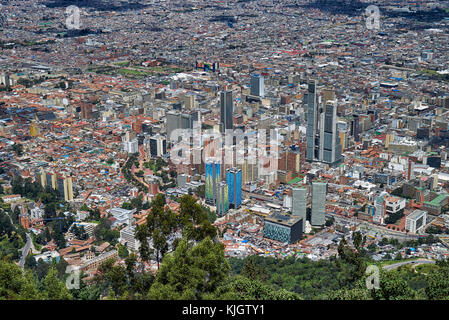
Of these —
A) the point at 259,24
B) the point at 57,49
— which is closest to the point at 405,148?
the point at 57,49

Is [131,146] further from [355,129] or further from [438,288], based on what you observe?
[438,288]

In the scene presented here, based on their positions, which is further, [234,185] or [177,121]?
[177,121]

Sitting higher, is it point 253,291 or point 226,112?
point 253,291

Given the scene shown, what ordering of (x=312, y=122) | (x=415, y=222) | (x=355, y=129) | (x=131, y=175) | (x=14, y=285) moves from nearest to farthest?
(x=14, y=285)
(x=415, y=222)
(x=131, y=175)
(x=312, y=122)
(x=355, y=129)

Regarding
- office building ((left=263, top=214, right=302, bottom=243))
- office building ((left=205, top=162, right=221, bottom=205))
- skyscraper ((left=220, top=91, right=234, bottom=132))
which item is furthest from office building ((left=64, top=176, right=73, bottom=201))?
skyscraper ((left=220, top=91, right=234, bottom=132))

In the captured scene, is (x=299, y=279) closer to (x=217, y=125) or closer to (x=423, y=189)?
(x=423, y=189)

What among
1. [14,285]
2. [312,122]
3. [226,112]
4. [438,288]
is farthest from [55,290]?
[226,112]

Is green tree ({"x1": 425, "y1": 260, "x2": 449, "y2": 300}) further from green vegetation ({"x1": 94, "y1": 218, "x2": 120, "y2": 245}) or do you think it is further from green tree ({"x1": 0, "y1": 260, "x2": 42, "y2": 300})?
green vegetation ({"x1": 94, "y1": 218, "x2": 120, "y2": 245})

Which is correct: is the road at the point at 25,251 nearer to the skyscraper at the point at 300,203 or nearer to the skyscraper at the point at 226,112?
the skyscraper at the point at 300,203
